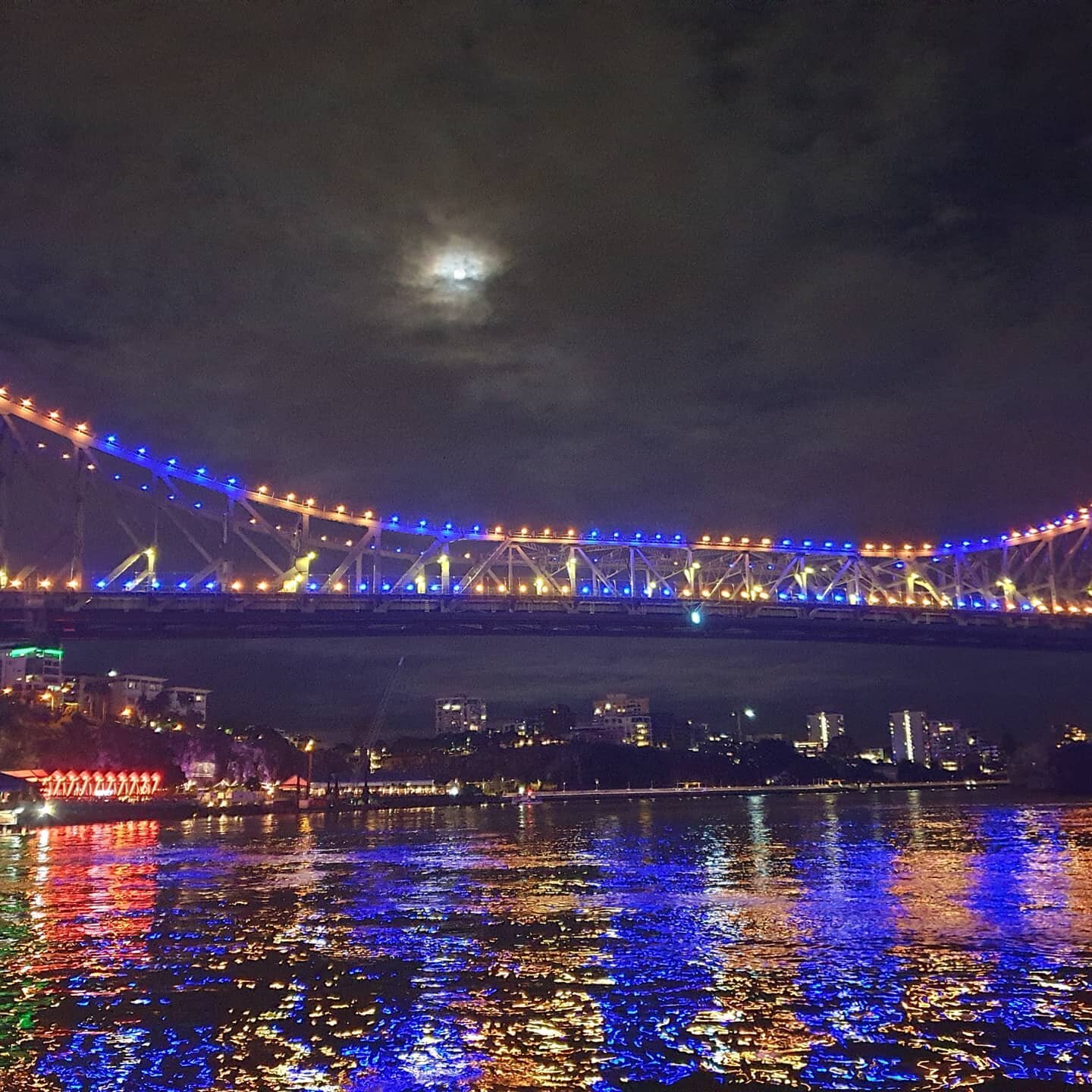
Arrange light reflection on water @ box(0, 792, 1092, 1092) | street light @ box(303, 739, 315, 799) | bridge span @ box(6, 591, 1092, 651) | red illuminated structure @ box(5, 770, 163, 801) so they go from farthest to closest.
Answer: street light @ box(303, 739, 315, 799)
red illuminated structure @ box(5, 770, 163, 801)
bridge span @ box(6, 591, 1092, 651)
light reflection on water @ box(0, 792, 1092, 1092)

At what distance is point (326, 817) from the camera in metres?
93.8

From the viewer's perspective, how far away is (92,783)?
9462cm

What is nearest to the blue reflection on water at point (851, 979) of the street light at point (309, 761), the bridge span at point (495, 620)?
the bridge span at point (495, 620)

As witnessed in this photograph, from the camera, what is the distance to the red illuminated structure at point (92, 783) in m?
88.6

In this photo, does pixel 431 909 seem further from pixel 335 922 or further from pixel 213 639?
pixel 213 639

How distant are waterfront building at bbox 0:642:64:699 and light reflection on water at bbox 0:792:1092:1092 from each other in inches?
4110

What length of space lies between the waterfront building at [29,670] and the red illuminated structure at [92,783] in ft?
79.0

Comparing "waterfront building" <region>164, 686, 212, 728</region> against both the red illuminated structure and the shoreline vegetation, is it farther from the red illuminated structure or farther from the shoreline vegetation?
the red illuminated structure

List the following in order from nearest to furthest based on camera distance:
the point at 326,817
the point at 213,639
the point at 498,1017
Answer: the point at 498,1017, the point at 213,639, the point at 326,817

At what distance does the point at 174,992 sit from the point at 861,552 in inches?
4111

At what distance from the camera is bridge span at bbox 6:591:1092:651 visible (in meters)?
70.2

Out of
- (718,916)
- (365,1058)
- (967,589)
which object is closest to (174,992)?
(365,1058)

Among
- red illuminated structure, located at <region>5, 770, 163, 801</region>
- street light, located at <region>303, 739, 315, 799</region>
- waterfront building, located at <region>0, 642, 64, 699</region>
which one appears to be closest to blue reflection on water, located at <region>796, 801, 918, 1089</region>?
red illuminated structure, located at <region>5, 770, 163, 801</region>

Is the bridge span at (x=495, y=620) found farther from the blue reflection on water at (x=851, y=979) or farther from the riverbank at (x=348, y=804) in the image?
the blue reflection on water at (x=851, y=979)
